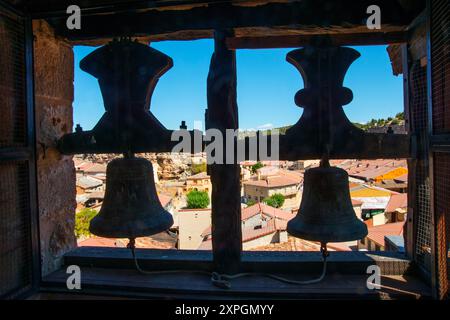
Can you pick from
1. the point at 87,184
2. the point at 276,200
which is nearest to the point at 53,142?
the point at 276,200

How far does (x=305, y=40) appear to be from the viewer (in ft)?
7.38

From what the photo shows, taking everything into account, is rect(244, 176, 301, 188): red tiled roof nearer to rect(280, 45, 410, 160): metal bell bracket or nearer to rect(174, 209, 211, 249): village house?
rect(174, 209, 211, 249): village house

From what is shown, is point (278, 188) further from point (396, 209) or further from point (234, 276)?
point (234, 276)

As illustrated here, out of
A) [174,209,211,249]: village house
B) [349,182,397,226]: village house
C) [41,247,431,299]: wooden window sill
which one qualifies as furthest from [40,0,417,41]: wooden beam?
[349,182,397,226]: village house

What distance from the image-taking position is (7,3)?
2.15 meters

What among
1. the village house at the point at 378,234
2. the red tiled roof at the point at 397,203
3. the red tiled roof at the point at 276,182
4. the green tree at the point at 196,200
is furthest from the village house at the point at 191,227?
the red tiled roof at the point at 276,182

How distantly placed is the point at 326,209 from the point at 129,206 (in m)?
1.25

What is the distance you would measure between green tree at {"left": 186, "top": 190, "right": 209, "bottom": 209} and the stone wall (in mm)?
33530

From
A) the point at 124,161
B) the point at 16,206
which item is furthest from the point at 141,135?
the point at 16,206

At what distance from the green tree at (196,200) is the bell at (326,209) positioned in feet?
113

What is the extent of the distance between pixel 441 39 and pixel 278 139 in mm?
1028

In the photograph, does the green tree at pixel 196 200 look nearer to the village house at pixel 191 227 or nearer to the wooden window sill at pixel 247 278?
the village house at pixel 191 227

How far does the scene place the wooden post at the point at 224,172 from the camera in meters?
2.24
